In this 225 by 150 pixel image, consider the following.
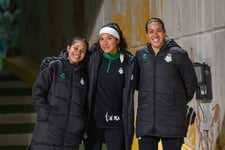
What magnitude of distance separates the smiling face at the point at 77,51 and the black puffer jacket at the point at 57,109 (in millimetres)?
130

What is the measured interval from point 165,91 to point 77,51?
2.66 feet

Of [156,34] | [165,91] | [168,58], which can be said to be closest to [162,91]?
[165,91]

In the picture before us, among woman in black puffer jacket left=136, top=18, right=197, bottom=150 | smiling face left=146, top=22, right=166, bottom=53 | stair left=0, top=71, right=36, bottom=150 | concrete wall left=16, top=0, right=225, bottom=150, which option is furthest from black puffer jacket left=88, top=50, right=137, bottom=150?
stair left=0, top=71, right=36, bottom=150

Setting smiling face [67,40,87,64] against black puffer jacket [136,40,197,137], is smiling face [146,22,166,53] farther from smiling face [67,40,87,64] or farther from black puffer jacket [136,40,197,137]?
smiling face [67,40,87,64]

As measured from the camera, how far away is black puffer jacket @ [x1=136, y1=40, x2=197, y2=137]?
461cm

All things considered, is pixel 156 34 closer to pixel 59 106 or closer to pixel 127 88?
pixel 127 88

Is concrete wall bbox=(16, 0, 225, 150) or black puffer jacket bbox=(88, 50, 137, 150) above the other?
concrete wall bbox=(16, 0, 225, 150)

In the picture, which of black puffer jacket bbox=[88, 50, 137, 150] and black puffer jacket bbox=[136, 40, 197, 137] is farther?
black puffer jacket bbox=[88, 50, 137, 150]

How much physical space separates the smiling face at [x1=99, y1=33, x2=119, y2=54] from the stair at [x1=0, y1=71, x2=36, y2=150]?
365 centimetres

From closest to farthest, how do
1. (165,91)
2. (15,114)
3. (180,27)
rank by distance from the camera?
(165,91), (180,27), (15,114)

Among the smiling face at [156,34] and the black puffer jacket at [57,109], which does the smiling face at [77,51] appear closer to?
the black puffer jacket at [57,109]

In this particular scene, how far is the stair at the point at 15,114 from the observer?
332 inches

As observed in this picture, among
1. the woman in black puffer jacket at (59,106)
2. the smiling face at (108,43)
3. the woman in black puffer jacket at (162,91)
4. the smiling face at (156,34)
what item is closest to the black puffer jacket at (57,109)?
the woman in black puffer jacket at (59,106)

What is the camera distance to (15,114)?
32.3ft
